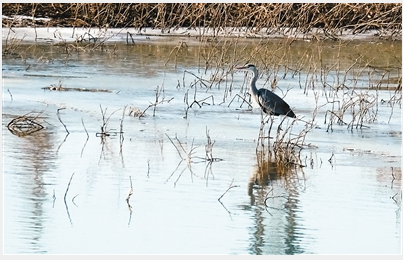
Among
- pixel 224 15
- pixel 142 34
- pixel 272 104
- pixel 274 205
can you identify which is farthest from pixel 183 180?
pixel 224 15

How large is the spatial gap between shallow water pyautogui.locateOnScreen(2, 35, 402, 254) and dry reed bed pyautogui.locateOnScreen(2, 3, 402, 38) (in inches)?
187

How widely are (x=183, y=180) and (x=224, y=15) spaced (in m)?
10.1

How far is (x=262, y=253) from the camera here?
526 cm

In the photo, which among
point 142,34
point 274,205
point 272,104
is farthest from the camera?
point 142,34

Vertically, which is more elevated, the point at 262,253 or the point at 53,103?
the point at 53,103

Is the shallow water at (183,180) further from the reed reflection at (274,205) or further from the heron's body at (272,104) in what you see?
the heron's body at (272,104)

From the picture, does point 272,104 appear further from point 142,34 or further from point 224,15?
point 224,15

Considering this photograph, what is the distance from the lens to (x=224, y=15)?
54.6 feet

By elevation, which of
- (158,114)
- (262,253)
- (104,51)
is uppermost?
(104,51)

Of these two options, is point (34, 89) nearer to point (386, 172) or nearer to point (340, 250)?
point (386, 172)

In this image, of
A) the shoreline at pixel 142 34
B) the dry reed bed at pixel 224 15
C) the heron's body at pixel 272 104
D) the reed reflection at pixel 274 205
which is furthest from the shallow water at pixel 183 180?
the dry reed bed at pixel 224 15

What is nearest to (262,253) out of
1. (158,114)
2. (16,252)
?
(16,252)

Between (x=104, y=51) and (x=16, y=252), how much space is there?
9.44 metres

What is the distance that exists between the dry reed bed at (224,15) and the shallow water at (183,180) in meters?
4.74
